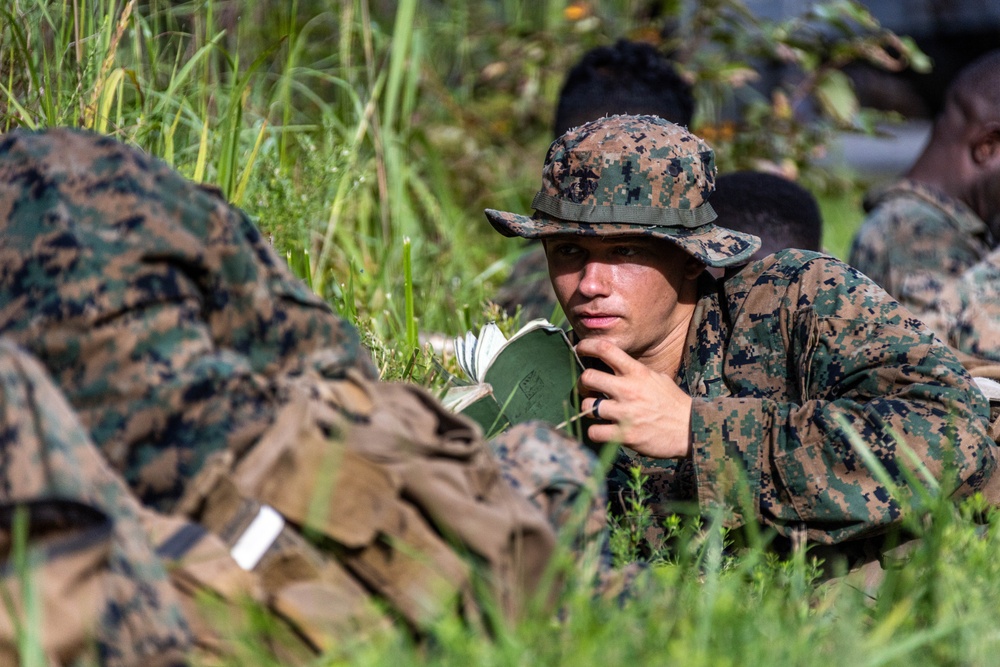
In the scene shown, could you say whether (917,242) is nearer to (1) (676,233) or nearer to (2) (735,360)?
(2) (735,360)

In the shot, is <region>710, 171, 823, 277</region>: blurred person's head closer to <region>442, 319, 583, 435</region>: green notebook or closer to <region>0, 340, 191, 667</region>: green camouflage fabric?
<region>442, 319, 583, 435</region>: green notebook

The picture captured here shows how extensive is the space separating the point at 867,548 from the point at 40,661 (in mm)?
1831

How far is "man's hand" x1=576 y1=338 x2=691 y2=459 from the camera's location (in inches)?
96.5

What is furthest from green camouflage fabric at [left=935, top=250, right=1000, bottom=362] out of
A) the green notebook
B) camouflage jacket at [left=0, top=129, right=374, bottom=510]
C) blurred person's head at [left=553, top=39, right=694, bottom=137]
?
camouflage jacket at [left=0, top=129, right=374, bottom=510]

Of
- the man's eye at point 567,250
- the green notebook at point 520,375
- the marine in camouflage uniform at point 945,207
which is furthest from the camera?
the marine in camouflage uniform at point 945,207

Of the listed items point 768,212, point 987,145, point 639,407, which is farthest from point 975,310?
point 639,407

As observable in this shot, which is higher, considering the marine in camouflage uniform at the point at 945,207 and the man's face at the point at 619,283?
the man's face at the point at 619,283

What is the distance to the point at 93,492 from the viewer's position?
1.61 m

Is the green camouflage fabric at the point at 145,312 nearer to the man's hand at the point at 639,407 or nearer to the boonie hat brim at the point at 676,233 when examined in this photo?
the man's hand at the point at 639,407

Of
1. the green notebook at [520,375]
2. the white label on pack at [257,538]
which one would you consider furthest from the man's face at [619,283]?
the white label on pack at [257,538]

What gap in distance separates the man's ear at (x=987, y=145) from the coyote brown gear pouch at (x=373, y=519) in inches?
160

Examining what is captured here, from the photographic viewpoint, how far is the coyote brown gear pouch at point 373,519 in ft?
5.59

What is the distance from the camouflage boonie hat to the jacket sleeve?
0.26 metres

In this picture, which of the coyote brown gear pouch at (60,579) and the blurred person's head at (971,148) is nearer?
the coyote brown gear pouch at (60,579)
